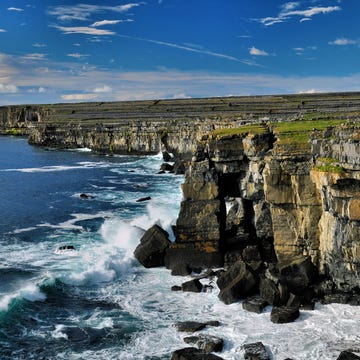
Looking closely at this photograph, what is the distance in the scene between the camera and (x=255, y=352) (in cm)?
1823

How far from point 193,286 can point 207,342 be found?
20.2ft

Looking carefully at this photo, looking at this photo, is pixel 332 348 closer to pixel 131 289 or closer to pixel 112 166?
pixel 131 289

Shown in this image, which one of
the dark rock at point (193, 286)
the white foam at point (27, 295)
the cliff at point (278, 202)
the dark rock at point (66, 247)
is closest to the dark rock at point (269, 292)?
the cliff at point (278, 202)

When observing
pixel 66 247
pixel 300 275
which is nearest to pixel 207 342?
pixel 300 275

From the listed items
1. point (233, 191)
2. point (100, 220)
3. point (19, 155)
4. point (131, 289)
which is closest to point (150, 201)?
point (100, 220)

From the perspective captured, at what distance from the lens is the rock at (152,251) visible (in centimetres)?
2939

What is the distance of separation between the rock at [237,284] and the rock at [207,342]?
4008mm

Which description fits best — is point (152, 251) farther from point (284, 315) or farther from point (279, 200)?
point (284, 315)

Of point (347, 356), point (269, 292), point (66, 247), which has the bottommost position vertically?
point (347, 356)

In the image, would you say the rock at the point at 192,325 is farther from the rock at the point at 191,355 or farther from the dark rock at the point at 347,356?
the dark rock at the point at 347,356

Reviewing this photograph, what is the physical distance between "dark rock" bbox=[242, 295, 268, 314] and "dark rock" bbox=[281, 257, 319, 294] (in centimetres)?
184

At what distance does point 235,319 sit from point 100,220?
21.4 metres

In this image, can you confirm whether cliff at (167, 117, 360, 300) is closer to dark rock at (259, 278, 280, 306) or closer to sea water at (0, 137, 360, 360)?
dark rock at (259, 278, 280, 306)

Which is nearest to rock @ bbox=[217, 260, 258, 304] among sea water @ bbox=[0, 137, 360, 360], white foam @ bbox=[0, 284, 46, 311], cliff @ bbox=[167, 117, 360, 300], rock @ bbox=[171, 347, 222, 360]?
sea water @ bbox=[0, 137, 360, 360]
